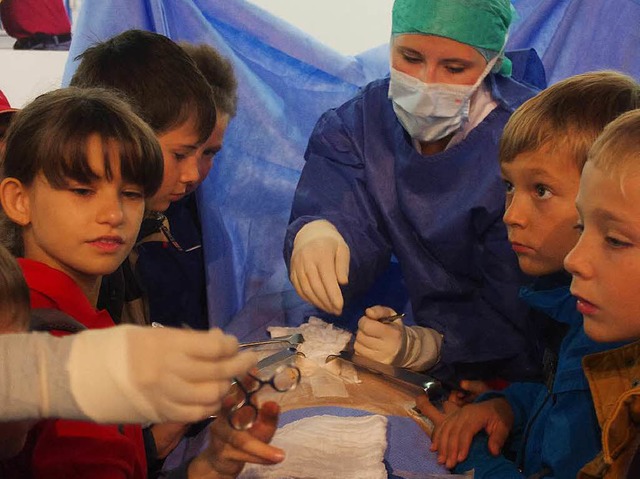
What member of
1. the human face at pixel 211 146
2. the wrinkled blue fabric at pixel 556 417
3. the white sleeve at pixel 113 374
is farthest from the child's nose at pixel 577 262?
the human face at pixel 211 146

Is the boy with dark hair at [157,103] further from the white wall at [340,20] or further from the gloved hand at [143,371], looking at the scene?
the white wall at [340,20]

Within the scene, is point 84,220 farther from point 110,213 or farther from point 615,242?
point 615,242

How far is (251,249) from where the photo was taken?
2.32 meters

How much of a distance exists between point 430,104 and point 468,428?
0.72 metres

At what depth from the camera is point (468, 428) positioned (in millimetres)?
1523

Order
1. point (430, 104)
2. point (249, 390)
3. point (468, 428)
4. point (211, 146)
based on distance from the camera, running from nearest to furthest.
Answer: point (249, 390), point (468, 428), point (430, 104), point (211, 146)

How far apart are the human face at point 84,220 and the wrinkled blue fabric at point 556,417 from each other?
0.72 meters

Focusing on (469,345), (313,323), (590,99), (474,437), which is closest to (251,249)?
(313,323)

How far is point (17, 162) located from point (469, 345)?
1018mm

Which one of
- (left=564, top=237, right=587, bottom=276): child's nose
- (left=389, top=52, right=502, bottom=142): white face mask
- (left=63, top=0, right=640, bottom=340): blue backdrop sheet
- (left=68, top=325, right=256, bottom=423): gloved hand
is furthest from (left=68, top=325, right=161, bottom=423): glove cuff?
(left=63, top=0, right=640, bottom=340): blue backdrop sheet

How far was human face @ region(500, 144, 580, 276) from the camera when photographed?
1.41 metres

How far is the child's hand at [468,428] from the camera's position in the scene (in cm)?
150

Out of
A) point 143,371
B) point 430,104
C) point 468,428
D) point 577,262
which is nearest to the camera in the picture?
point 143,371

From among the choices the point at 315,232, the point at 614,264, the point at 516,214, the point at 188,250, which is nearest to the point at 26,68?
the point at 188,250
